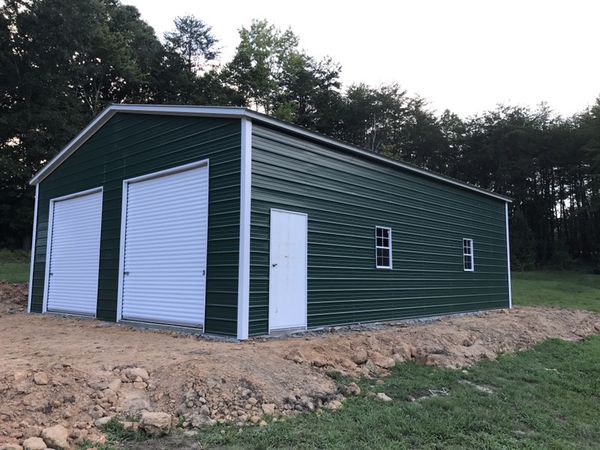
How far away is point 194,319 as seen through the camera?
811cm

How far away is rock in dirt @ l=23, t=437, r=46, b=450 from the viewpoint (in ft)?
11.4

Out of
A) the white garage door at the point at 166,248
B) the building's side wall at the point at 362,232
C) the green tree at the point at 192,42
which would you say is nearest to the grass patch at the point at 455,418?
the building's side wall at the point at 362,232

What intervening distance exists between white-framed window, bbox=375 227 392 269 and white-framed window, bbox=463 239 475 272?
13.4ft

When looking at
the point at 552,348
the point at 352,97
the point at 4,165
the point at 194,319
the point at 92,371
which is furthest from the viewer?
the point at 352,97

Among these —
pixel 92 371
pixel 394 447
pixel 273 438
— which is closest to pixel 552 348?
pixel 394 447

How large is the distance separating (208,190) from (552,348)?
281 inches

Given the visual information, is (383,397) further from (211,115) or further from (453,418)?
(211,115)

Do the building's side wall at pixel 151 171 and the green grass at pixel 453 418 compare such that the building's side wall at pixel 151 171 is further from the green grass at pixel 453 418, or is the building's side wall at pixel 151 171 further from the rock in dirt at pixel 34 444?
the rock in dirt at pixel 34 444

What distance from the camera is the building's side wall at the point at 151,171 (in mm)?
7703

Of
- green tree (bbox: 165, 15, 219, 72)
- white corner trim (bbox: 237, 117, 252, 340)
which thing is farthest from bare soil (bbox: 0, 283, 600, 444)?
green tree (bbox: 165, 15, 219, 72)

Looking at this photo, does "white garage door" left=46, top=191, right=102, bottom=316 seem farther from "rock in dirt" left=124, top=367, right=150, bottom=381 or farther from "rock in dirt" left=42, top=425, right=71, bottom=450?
"rock in dirt" left=42, top=425, right=71, bottom=450

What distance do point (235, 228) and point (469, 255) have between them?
895 centimetres

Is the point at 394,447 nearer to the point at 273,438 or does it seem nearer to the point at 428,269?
the point at 273,438

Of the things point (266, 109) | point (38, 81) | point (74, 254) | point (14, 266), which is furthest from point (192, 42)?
point (74, 254)
